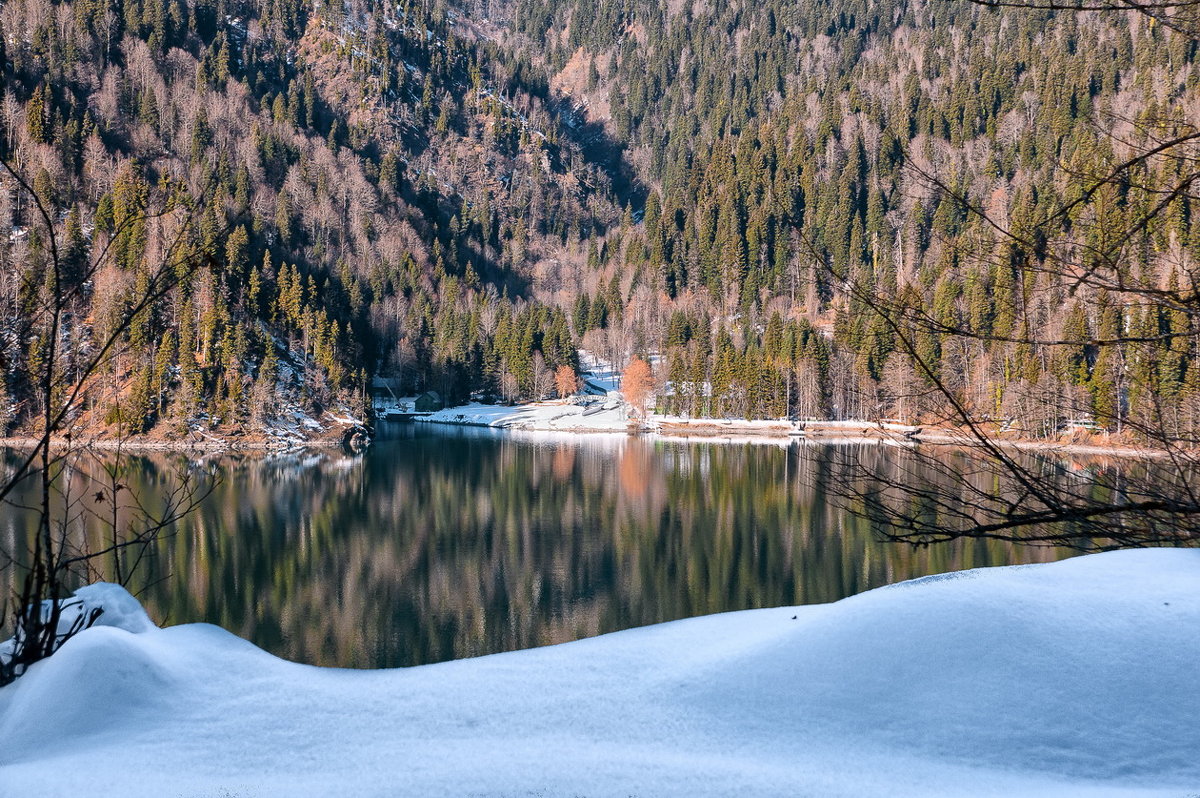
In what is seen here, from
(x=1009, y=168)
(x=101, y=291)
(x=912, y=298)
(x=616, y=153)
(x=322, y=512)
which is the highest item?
(x=616, y=153)

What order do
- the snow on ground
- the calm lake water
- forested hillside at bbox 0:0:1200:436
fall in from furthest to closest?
1. the snow on ground
2. forested hillside at bbox 0:0:1200:436
3. the calm lake water

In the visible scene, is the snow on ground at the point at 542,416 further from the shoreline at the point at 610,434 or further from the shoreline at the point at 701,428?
the shoreline at the point at 610,434

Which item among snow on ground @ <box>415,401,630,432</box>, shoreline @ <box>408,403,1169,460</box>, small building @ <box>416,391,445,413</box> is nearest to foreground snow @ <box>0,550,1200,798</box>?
shoreline @ <box>408,403,1169,460</box>

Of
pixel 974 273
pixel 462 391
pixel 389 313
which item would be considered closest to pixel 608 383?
pixel 462 391

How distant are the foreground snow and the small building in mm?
75105

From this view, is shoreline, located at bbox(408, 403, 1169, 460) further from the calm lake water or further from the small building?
the calm lake water

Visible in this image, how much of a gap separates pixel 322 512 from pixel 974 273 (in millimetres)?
→ 24765

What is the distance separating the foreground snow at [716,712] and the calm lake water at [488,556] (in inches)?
207

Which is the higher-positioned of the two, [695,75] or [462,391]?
[695,75]

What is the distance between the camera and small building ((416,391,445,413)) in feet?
256

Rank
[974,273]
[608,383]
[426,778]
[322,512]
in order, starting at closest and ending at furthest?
1. [426,778]
2. [974,273]
3. [322,512]
4. [608,383]

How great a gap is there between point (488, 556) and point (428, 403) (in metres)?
59.7

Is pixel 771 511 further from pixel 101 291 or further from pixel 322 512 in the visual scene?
pixel 101 291

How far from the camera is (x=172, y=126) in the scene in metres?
79.8
